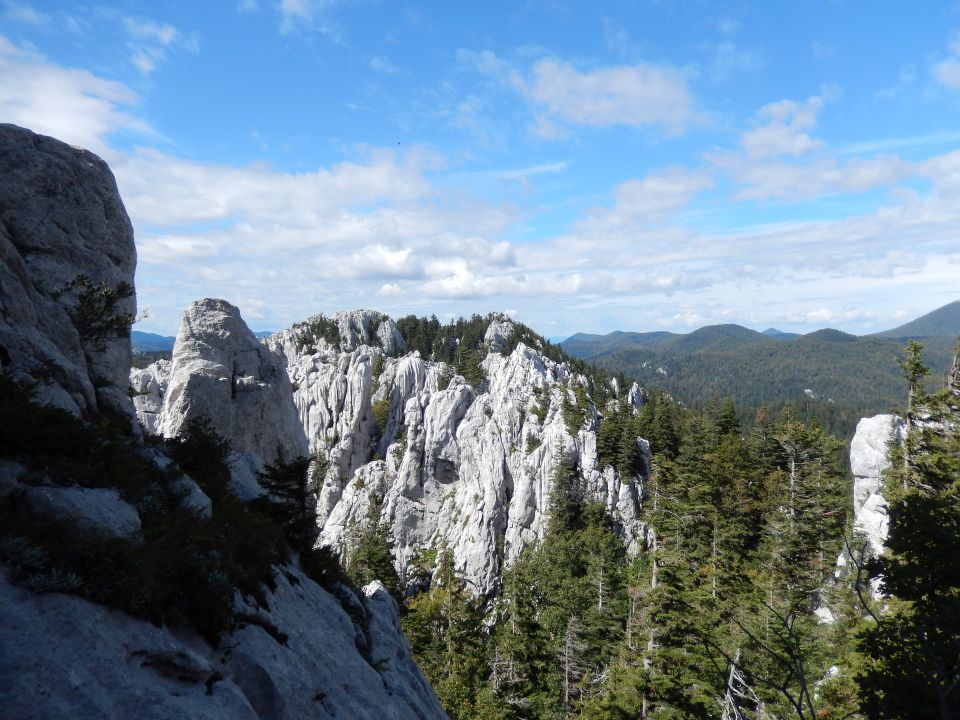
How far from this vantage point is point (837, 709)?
18016mm

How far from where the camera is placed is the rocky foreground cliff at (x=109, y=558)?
6156mm

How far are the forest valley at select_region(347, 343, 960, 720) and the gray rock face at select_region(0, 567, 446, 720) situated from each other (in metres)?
6.75

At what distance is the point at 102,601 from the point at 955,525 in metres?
19.2

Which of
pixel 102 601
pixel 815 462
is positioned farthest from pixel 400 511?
pixel 102 601

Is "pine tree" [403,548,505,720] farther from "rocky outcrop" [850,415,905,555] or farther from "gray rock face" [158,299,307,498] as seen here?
"rocky outcrop" [850,415,905,555]

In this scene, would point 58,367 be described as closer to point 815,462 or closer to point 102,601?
point 102,601

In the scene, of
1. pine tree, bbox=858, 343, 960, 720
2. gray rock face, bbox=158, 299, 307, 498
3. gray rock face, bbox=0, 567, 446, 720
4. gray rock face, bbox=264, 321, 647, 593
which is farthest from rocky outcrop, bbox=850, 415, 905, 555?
gray rock face, bbox=158, 299, 307, 498

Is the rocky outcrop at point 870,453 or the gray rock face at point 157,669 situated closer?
the gray rock face at point 157,669

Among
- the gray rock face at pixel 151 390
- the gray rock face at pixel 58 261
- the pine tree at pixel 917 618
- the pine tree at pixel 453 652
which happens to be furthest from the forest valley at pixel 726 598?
the gray rock face at pixel 151 390

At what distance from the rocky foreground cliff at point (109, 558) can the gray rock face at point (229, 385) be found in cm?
1219

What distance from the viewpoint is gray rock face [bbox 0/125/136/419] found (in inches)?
471

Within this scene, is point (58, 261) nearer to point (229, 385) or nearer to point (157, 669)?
point (229, 385)

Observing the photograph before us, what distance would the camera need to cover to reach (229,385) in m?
32.5

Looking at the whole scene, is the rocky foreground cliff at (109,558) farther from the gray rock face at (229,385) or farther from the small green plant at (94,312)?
the gray rock face at (229,385)
